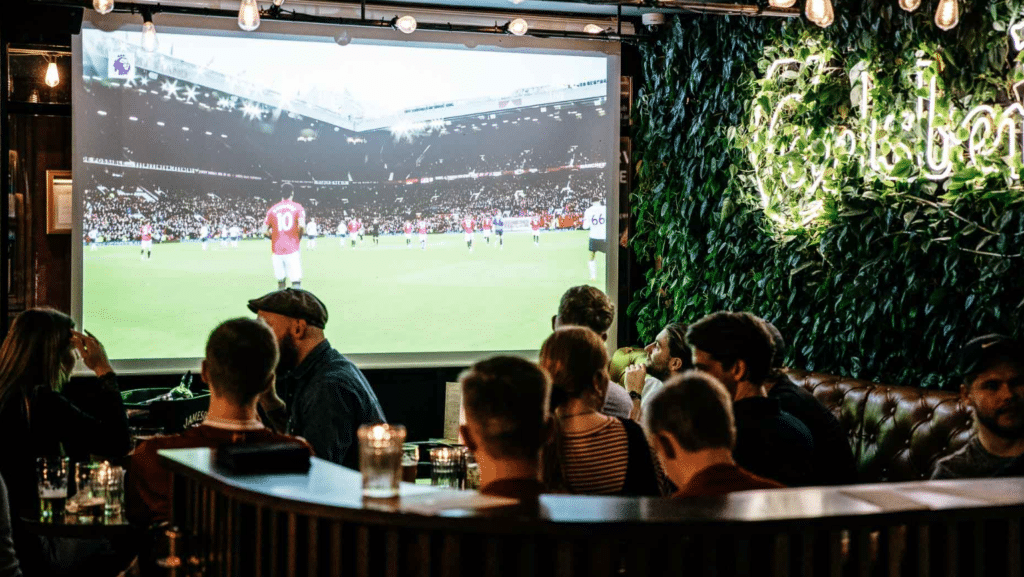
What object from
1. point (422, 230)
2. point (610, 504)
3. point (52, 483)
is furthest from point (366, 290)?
point (610, 504)

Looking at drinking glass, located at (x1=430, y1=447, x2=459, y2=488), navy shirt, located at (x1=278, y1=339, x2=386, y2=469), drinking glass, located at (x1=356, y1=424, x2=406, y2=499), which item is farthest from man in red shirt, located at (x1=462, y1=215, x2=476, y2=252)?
drinking glass, located at (x1=356, y1=424, x2=406, y2=499)

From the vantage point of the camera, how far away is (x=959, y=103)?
5.07 metres

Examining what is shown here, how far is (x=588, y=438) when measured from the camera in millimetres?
3023

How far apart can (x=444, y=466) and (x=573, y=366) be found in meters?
0.71

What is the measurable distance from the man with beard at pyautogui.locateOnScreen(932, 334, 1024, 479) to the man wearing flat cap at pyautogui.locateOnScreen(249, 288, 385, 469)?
2021 mm

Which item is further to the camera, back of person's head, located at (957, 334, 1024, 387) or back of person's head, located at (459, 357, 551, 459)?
back of person's head, located at (957, 334, 1024, 387)

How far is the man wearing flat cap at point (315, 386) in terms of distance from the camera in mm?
3975

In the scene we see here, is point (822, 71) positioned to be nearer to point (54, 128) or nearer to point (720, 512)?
point (720, 512)

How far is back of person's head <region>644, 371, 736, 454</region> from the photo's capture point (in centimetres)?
241

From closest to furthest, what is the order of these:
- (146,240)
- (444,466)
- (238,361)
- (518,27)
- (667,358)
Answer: (238,361) → (444,466) → (667,358) → (518,27) → (146,240)

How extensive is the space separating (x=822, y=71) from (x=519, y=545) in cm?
469

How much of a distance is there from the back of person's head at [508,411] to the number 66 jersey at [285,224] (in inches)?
229

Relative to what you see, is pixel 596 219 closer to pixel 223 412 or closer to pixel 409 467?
pixel 409 467

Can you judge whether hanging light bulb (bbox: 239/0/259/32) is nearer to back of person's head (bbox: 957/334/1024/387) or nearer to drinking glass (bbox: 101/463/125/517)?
drinking glass (bbox: 101/463/125/517)
